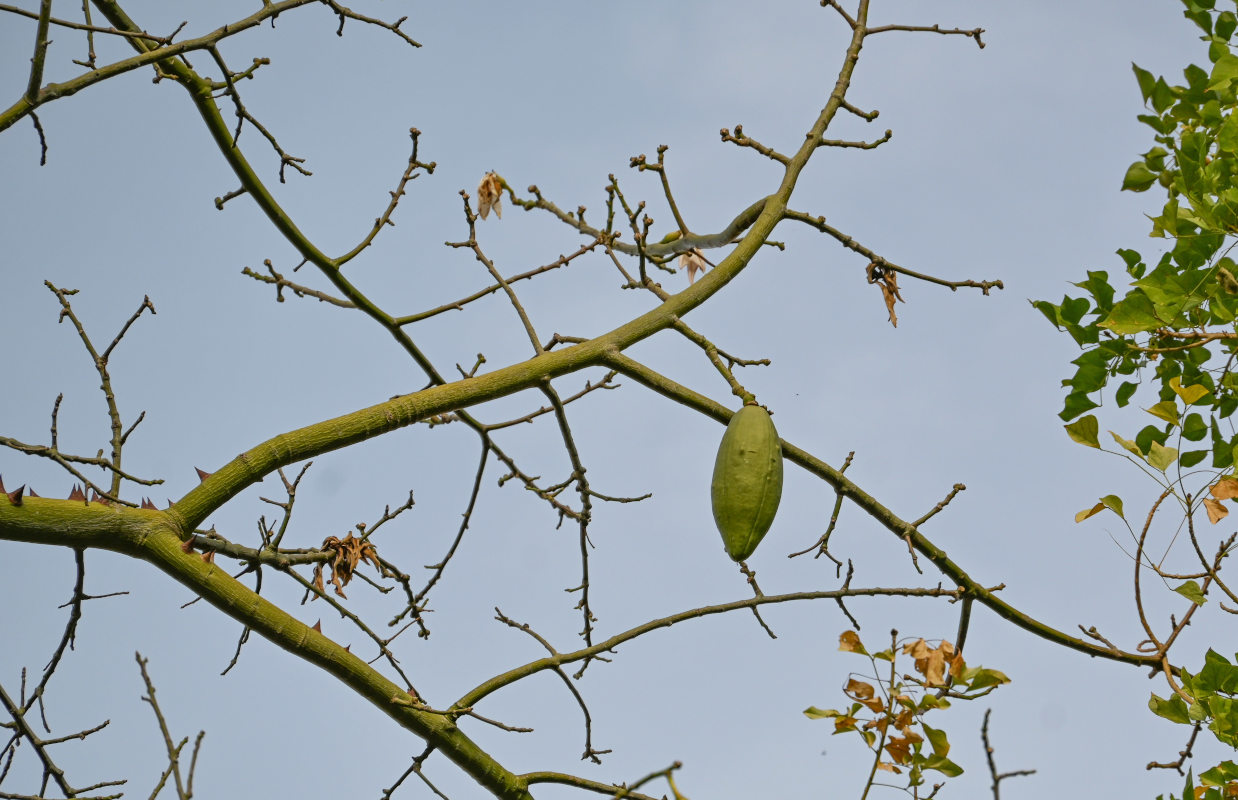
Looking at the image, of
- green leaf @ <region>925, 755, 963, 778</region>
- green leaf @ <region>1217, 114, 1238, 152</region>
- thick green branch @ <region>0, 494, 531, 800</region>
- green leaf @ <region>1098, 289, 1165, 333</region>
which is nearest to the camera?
thick green branch @ <region>0, 494, 531, 800</region>

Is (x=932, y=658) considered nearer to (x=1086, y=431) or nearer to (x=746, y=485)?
(x=746, y=485)

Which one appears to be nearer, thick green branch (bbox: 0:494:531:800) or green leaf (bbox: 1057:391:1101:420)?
thick green branch (bbox: 0:494:531:800)

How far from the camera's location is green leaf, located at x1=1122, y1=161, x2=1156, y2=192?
4090mm

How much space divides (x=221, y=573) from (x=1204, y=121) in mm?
3513

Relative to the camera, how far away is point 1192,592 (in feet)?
9.91

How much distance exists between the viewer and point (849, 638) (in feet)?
8.53

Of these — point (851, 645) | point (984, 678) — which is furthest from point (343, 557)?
point (984, 678)

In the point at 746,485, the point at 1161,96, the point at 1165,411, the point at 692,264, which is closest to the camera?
the point at 746,485

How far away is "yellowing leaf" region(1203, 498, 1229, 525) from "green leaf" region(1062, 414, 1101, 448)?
0.34 meters

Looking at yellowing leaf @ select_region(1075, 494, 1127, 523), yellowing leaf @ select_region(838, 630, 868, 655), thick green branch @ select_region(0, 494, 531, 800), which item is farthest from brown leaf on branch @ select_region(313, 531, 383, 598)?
yellowing leaf @ select_region(1075, 494, 1127, 523)

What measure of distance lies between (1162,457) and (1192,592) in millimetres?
408

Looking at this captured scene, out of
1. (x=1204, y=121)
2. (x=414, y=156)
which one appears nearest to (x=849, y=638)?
(x=414, y=156)

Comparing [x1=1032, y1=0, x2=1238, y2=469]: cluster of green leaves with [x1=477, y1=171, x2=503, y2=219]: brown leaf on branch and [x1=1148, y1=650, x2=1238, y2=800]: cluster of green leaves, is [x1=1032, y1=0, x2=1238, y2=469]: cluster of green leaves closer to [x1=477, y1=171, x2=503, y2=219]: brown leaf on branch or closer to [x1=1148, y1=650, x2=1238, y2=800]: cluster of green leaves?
[x1=1148, y1=650, x2=1238, y2=800]: cluster of green leaves

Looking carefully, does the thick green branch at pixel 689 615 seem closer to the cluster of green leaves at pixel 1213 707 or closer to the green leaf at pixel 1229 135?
the cluster of green leaves at pixel 1213 707
